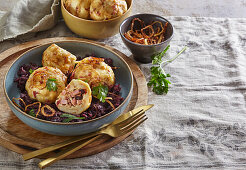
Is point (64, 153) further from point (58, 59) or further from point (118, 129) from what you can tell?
point (58, 59)

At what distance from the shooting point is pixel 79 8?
11.5 feet

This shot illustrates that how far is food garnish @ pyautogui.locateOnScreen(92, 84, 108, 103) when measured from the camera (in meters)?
2.55

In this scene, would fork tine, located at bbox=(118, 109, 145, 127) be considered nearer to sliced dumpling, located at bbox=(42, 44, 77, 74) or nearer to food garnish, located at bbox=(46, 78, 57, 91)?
food garnish, located at bbox=(46, 78, 57, 91)

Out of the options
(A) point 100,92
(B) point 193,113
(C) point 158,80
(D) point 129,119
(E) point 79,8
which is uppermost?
(E) point 79,8

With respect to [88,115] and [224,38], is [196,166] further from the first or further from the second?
[224,38]

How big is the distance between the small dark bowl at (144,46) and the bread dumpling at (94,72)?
1.92ft

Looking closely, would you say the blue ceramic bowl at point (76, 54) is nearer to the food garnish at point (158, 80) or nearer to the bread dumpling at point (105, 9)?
the food garnish at point (158, 80)

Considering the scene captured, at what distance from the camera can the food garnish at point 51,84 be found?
254 cm

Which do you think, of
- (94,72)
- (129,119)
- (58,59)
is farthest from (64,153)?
(58,59)

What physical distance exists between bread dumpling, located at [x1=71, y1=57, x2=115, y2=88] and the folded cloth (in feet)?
3.90

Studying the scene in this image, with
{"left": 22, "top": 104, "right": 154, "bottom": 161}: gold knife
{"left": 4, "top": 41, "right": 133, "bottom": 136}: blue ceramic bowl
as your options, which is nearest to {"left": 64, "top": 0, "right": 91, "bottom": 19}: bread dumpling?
{"left": 4, "top": 41, "right": 133, "bottom": 136}: blue ceramic bowl

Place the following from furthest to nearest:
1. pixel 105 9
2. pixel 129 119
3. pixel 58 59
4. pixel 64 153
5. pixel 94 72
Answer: pixel 105 9 < pixel 58 59 < pixel 94 72 < pixel 129 119 < pixel 64 153

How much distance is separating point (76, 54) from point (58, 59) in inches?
13.2

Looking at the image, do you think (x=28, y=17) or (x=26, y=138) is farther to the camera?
(x=28, y=17)
